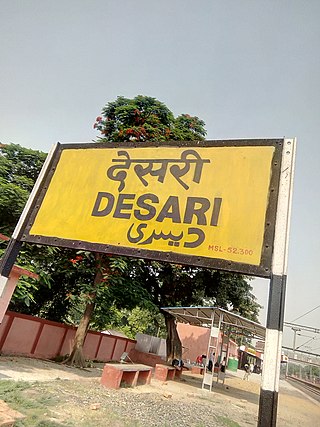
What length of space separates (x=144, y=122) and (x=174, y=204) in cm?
1422

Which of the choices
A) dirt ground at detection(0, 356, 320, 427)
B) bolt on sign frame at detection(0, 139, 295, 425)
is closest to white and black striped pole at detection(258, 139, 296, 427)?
bolt on sign frame at detection(0, 139, 295, 425)

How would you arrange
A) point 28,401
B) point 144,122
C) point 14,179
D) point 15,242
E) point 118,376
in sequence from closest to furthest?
1. point 15,242
2. point 28,401
3. point 118,376
4. point 14,179
5. point 144,122

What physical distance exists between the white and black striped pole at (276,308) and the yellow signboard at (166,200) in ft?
0.35

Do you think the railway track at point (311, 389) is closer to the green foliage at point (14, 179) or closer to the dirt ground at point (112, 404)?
the dirt ground at point (112, 404)

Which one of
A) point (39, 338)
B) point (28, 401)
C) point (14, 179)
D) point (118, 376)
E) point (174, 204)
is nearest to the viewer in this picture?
point (174, 204)

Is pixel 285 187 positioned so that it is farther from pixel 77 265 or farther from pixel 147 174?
pixel 77 265

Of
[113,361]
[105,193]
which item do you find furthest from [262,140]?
[113,361]

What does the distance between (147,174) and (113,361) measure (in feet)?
64.9

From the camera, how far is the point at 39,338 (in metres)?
13.4

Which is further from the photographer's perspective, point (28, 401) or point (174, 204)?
point (28, 401)

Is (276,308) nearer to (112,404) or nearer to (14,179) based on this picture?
(112,404)

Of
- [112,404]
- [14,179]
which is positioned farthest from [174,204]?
[14,179]

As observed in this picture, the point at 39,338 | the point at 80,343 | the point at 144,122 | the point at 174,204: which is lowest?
the point at 39,338

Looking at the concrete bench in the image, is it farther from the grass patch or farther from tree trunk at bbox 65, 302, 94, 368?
tree trunk at bbox 65, 302, 94, 368
